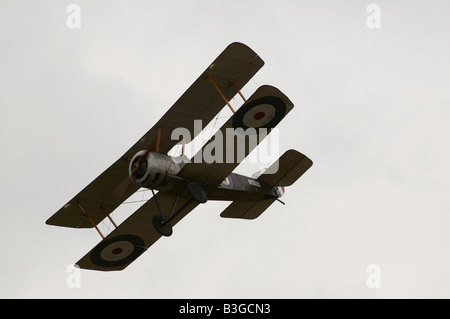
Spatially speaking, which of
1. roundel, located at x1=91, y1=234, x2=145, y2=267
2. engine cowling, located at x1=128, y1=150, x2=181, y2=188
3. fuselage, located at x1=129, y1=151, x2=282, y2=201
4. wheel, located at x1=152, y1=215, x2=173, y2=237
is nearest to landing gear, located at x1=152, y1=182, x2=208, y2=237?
wheel, located at x1=152, y1=215, x2=173, y2=237

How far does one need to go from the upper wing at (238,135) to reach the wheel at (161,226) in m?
0.98

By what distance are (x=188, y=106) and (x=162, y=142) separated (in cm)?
99

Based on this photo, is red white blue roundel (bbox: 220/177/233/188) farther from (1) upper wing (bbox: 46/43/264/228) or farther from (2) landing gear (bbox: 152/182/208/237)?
(1) upper wing (bbox: 46/43/264/228)

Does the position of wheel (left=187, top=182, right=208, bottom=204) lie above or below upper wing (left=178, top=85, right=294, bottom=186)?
below

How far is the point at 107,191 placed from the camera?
62.1ft

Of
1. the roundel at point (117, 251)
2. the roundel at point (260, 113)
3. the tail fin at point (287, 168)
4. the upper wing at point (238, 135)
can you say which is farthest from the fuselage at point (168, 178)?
the roundel at point (117, 251)

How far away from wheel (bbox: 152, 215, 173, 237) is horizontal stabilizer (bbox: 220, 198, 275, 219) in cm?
230

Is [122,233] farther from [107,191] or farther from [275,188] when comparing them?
[275,188]

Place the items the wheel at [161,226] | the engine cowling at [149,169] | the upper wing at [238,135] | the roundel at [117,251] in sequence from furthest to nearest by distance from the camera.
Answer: the roundel at [117,251] < the wheel at [161,226] < the engine cowling at [149,169] < the upper wing at [238,135]

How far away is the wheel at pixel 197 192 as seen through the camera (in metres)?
17.3

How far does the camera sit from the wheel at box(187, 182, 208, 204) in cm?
1727

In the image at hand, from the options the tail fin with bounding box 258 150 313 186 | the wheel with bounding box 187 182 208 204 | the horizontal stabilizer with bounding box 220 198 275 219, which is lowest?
the wheel with bounding box 187 182 208 204

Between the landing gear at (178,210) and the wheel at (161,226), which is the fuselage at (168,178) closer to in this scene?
the landing gear at (178,210)

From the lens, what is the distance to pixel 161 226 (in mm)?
17656
